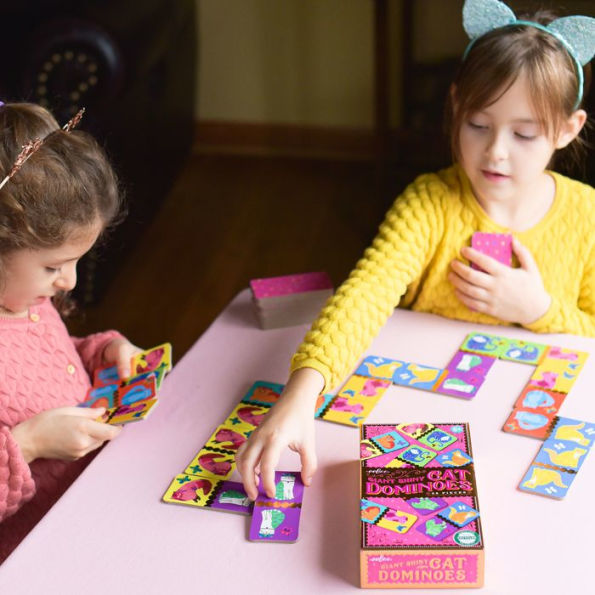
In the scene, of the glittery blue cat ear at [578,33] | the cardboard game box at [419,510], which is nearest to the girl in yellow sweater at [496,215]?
the glittery blue cat ear at [578,33]

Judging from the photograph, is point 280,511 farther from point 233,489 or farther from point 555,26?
point 555,26

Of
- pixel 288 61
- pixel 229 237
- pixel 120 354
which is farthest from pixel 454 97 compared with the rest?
pixel 288 61

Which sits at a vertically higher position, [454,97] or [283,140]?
[454,97]

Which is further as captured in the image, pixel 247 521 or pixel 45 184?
pixel 45 184

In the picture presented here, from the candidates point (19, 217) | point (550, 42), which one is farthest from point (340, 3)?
point (19, 217)

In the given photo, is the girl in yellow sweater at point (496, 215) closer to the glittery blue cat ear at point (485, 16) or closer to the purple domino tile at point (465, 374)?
the glittery blue cat ear at point (485, 16)

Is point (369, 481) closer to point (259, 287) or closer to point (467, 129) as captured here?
point (259, 287)

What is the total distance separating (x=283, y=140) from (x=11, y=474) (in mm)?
2880

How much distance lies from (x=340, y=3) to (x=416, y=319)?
2.42 metres

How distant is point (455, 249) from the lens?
1482mm

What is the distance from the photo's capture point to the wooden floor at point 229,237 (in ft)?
9.46

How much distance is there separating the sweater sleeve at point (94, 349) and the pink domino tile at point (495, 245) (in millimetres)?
603

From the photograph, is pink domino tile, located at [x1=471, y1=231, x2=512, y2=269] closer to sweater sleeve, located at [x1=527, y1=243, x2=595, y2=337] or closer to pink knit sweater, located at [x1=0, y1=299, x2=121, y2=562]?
sweater sleeve, located at [x1=527, y1=243, x2=595, y2=337]

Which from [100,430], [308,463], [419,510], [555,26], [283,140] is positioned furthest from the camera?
[283,140]
